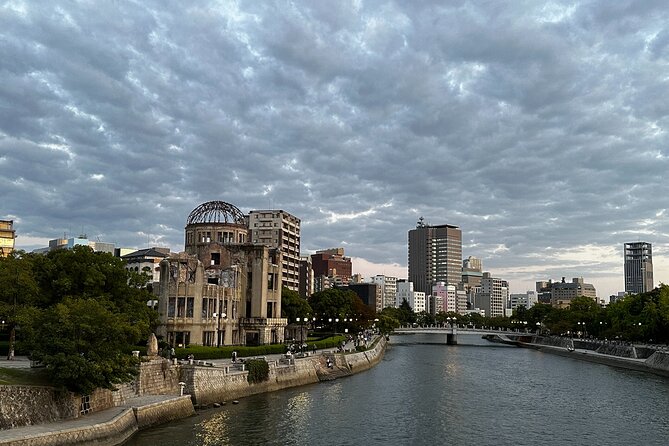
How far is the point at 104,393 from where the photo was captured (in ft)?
162

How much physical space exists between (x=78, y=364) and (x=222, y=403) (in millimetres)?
21502

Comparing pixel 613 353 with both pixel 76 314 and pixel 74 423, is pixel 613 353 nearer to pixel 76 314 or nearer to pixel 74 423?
pixel 76 314

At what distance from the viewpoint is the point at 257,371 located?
7006 cm

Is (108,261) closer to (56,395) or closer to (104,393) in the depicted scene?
(104,393)

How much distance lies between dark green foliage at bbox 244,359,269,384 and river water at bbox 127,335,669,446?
2.22m

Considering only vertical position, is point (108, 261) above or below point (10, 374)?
above

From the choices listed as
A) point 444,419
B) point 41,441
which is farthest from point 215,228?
point 41,441

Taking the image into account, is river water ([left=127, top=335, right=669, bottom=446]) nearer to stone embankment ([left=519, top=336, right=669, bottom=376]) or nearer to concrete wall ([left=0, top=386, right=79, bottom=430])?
concrete wall ([left=0, top=386, right=79, bottom=430])

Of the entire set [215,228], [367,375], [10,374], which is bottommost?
[367,375]

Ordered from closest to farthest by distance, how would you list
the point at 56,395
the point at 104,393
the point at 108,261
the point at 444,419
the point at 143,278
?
the point at 56,395, the point at 104,393, the point at 444,419, the point at 108,261, the point at 143,278

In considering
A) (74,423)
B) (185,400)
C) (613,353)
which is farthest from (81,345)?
(613,353)

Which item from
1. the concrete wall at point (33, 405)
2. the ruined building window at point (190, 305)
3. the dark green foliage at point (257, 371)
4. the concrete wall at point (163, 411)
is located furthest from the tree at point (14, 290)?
the ruined building window at point (190, 305)

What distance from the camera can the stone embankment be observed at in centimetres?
10500

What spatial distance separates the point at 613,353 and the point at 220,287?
292ft
